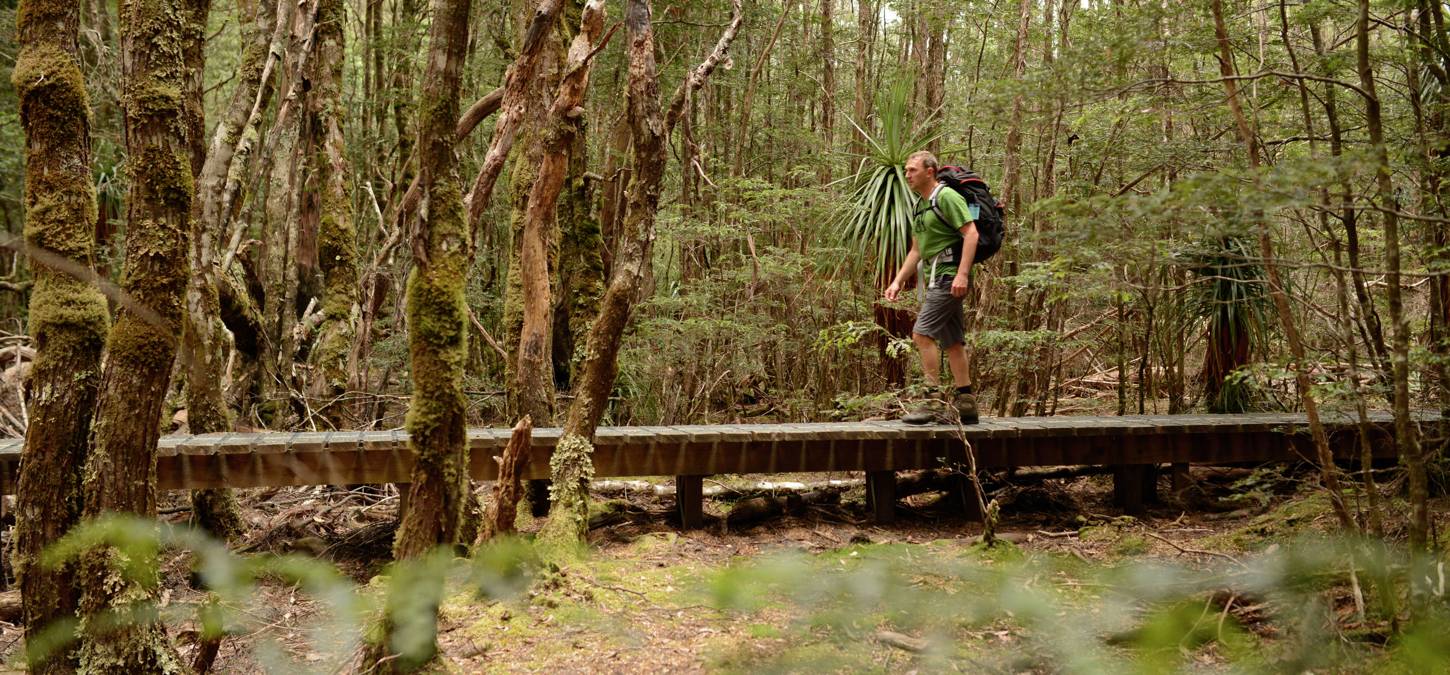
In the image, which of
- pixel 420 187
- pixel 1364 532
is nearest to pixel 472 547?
pixel 420 187

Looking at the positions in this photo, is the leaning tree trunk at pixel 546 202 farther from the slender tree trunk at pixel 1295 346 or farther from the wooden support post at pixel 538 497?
the slender tree trunk at pixel 1295 346

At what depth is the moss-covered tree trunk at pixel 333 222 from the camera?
7613 millimetres

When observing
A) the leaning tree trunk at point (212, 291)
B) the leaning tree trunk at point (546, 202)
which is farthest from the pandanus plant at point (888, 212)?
the leaning tree trunk at point (212, 291)

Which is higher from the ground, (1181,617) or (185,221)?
(185,221)

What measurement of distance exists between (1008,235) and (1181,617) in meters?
8.11

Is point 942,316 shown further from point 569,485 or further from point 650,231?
point 569,485

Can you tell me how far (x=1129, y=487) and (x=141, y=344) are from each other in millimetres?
5712

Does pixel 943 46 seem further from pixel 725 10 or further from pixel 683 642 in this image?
pixel 683 642

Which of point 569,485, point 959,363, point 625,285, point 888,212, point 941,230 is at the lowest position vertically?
point 569,485

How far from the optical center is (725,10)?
10.3m

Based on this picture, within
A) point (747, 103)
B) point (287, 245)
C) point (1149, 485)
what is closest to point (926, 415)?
point (1149, 485)

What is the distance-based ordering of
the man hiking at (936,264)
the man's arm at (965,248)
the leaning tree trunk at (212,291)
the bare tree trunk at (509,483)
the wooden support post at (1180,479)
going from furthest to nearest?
1. the wooden support post at (1180,479)
2. the man hiking at (936,264)
3. the leaning tree trunk at (212,291)
4. the man's arm at (965,248)
5. the bare tree trunk at (509,483)

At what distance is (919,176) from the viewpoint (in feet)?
19.1

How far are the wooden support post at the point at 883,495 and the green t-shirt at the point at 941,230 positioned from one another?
1.37 meters
